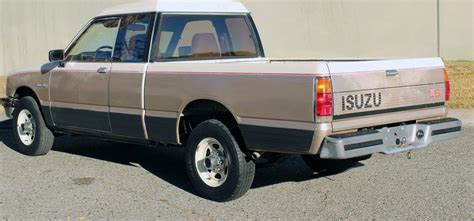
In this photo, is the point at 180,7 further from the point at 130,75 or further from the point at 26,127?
the point at 26,127

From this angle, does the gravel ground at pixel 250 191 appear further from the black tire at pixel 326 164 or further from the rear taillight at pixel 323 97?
the rear taillight at pixel 323 97

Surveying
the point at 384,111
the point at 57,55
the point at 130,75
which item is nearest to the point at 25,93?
the point at 57,55

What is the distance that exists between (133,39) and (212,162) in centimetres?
175

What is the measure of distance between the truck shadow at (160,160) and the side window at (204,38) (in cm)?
135

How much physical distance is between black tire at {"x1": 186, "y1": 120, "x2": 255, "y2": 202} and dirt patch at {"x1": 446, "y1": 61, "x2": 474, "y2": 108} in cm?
731

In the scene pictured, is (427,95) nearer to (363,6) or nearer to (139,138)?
(139,138)

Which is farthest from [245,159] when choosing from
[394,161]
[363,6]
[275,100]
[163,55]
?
[363,6]

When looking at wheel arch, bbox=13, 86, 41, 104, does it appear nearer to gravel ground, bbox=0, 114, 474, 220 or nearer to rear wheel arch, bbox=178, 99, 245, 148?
gravel ground, bbox=0, 114, 474, 220

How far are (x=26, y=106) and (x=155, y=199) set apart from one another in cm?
293

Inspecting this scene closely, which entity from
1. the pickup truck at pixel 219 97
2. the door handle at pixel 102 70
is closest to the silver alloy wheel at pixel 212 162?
the pickup truck at pixel 219 97

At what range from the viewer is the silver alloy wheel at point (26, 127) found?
7.75 m

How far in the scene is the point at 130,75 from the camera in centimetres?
615

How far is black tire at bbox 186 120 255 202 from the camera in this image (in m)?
5.28

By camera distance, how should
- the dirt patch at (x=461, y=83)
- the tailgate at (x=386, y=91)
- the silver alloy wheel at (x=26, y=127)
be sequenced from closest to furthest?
the tailgate at (x=386, y=91) → the silver alloy wheel at (x=26, y=127) → the dirt patch at (x=461, y=83)
